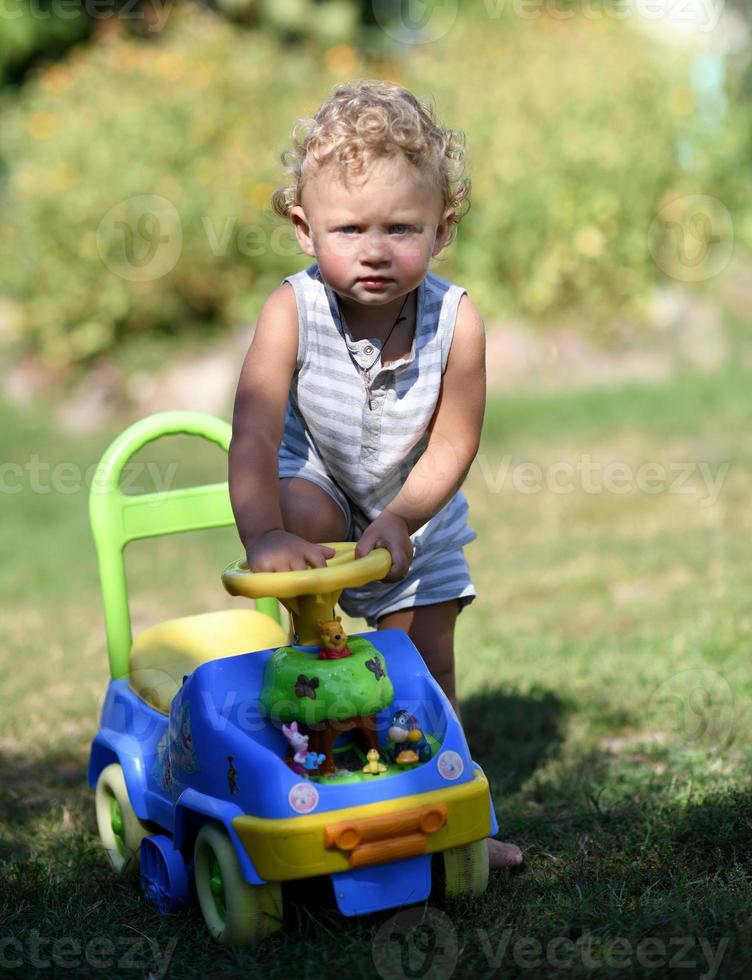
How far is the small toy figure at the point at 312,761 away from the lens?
81.5 inches

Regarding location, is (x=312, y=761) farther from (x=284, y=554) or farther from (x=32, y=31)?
(x=32, y=31)

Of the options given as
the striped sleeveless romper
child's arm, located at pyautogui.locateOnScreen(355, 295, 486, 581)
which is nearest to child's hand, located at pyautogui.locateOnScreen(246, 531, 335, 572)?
child's arm, located at pyautogui.locateOnScreen(355, 295, 486, 581)

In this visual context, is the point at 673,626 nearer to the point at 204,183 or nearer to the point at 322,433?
the point at 322,433

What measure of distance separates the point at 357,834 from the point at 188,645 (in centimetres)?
78

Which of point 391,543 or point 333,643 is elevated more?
point 391,543

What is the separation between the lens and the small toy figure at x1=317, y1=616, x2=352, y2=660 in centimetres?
212

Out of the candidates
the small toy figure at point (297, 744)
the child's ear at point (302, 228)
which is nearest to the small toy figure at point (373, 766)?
the small toy figure at point (297, 744)

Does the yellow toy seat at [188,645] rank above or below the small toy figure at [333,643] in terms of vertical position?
below

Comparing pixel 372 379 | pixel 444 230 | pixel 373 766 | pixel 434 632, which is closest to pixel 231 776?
pixel 373 766

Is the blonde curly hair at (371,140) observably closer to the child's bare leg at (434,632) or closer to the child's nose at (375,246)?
the child's nose at (375,246)

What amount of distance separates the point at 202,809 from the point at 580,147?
7.17 meters

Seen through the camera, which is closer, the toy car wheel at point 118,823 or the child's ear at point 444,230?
the child's ear at point 444,230

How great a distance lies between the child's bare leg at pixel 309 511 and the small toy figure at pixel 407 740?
0.46 meters

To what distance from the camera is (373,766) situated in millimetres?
2088
